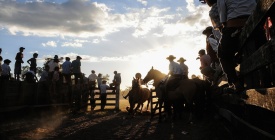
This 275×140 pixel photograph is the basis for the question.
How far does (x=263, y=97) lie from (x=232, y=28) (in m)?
1.47

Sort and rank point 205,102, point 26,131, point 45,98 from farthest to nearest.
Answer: point 45,98, point 205,102, point 26,131

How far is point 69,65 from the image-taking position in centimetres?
1590

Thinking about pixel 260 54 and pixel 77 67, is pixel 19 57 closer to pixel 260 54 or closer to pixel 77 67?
pixel 77 67

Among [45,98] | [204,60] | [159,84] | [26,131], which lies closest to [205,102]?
[159,84]

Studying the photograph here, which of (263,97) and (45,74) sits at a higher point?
(45,74)

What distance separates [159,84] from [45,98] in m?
6.04

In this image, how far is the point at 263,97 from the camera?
7.86ft

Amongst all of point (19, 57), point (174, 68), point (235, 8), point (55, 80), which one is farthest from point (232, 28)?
point (19, 57)

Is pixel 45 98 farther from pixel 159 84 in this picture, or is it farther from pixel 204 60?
pixel 204 60

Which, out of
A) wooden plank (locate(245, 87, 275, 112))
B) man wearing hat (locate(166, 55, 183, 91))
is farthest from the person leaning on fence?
man wearing hat (locate(166, 55, 183, 91))

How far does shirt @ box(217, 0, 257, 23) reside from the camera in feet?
11.6

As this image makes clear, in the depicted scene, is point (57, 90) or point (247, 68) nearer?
point (247, 68)

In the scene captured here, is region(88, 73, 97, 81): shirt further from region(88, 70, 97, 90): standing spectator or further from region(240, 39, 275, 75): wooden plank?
region(240, 39, 275, 75): wooden plank

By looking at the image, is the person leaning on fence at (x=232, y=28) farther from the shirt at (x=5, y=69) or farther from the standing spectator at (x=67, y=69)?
the standing spectator at (x=67, y=69)
